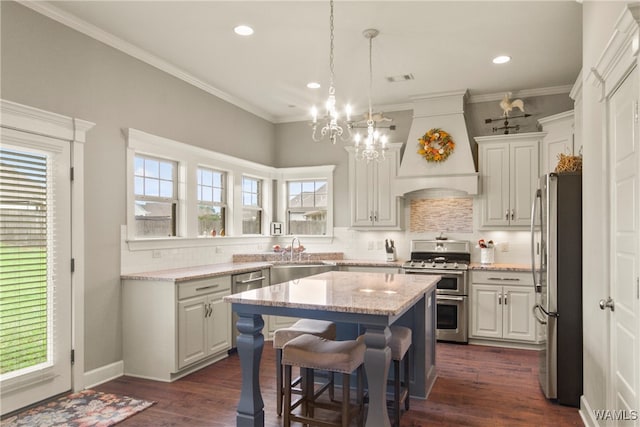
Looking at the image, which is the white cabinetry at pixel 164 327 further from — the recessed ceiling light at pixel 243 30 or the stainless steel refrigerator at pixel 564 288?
the stainless steel refrigerator at pixel 564 288

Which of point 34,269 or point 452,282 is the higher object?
point 34,269

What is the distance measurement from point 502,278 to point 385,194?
1853 mm

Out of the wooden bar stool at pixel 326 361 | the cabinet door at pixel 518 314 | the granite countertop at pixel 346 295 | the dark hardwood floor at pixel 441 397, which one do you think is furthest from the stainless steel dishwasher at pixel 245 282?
the cabinet door at pixel 518 314

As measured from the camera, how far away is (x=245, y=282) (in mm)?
4832

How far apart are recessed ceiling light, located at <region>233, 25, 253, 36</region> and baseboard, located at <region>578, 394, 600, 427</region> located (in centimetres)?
397

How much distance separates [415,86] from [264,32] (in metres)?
2.25

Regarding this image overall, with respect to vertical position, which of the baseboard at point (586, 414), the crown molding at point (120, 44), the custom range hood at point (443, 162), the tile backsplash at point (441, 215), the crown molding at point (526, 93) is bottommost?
the baseboard at point (586, 414)

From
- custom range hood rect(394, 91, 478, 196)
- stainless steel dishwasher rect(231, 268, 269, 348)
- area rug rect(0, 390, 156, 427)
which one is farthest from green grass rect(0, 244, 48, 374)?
custom range hood rect(394, 91, 478, 196)

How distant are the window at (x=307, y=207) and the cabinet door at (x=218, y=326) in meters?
2.42

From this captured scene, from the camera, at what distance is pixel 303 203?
6.80 meters

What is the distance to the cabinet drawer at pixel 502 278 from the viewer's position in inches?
193

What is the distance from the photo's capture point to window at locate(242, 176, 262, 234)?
20.5 ft

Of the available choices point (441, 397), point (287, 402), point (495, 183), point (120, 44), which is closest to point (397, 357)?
point (287, 402)

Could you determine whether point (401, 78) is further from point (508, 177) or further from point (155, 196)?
point (155, 196)
